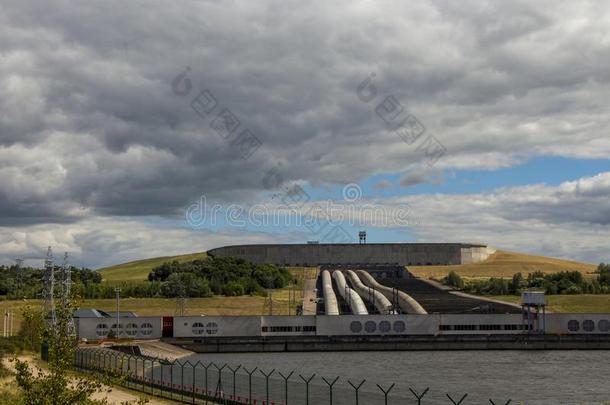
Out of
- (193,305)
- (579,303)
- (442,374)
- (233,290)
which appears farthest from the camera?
(233,290)

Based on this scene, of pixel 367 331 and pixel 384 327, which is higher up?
pixel 384 327

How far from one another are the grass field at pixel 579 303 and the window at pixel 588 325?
109 feet

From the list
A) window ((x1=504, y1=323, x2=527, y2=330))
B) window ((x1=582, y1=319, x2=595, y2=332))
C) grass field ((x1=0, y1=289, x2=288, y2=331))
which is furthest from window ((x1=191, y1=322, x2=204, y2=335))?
window ((x1=582, y1=319, x2=595, y2=332))

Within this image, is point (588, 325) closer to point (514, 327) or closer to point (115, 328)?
point (514, 327)

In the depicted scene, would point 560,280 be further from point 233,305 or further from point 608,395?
point 608,395

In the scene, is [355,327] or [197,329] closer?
[197,329]

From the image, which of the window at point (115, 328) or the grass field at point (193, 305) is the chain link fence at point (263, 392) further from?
the grass field at point (193, 305)

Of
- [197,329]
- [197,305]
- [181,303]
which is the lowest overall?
[197,329]

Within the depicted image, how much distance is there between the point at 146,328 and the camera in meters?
123

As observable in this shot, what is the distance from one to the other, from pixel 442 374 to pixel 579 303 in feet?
305

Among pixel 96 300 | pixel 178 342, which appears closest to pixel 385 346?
pixel 178 342

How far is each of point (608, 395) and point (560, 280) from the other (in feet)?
445

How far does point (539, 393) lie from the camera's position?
224ft

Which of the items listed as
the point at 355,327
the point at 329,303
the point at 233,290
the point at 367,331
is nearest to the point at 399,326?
the point at 367,331
